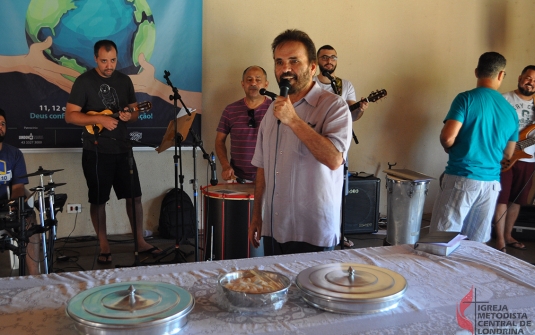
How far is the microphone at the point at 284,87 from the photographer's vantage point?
181cm

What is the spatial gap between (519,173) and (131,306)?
4523mm

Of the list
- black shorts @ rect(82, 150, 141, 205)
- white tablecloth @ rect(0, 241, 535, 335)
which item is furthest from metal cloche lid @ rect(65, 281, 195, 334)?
black shorts @ rect(82, 150, 141, 205)

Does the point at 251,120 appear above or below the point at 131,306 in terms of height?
above

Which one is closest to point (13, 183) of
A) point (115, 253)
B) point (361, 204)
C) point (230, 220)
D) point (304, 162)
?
point (115, 253)

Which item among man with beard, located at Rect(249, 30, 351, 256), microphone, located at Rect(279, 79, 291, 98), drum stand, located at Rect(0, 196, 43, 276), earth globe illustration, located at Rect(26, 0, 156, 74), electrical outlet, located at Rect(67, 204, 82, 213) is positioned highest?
earth globe illustration, located at Rect(26, 0, 156, 74)

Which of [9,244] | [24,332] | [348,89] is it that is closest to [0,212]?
[9,244]

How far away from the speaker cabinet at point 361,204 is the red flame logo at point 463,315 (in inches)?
141

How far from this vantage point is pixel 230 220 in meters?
3.13

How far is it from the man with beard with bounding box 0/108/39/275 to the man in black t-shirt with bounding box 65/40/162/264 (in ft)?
1.68

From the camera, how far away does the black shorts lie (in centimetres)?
390

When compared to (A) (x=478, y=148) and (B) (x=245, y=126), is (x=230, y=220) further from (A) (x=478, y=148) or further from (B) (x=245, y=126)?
(A) (x=478, y=148)

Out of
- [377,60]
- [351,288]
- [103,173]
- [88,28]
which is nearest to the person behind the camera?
[351,288]

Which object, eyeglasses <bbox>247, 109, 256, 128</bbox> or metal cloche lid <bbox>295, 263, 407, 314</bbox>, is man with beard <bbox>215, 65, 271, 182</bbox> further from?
metal cloche lid <bbox>295, 263, 407, 314</bbox>

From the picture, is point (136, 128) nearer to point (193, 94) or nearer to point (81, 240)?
point (193, 94)
